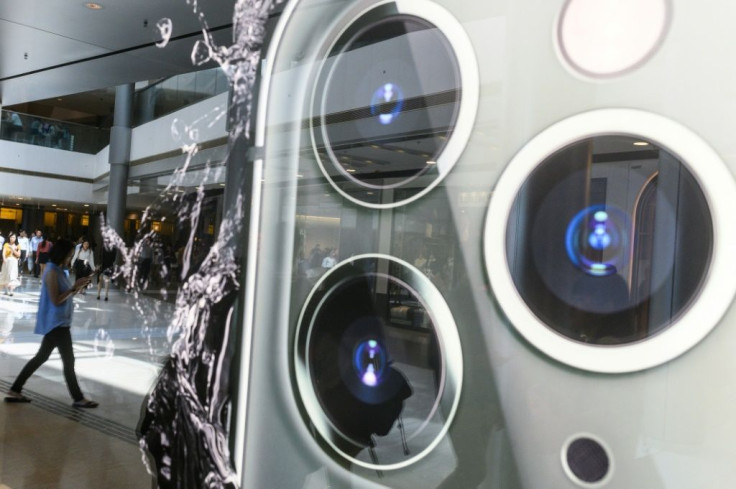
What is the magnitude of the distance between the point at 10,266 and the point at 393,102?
107 inches

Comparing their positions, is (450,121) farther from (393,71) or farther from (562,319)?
(562,319)

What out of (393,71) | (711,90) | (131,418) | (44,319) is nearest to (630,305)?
(711,90)

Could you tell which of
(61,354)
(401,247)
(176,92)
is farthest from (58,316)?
(401,247)

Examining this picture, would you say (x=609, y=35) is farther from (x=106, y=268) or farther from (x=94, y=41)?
(x=94, y=41)

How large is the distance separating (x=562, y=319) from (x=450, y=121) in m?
0.55

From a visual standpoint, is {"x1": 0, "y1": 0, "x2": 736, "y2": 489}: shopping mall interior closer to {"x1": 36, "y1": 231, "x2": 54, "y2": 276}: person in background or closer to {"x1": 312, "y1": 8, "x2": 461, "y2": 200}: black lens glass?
{"x1": 312, "y1": 8, "x2": 461, "y2": 200}: black lens glass

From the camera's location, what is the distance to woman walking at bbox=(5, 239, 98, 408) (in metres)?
2.81

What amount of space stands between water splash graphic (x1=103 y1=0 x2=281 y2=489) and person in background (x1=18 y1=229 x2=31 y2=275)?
4.37ft

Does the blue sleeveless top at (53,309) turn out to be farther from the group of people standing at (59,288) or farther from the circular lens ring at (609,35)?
the circular lens ring at (609,35)

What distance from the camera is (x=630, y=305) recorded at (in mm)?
1316

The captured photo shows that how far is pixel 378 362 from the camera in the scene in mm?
1738

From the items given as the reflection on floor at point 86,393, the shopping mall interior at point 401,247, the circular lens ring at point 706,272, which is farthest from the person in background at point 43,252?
the circular lens ring at point 706,272

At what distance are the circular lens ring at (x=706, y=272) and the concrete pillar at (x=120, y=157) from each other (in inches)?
67.3

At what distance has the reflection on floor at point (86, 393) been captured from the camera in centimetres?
240
